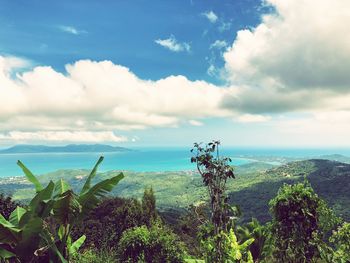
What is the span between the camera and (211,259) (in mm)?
9867

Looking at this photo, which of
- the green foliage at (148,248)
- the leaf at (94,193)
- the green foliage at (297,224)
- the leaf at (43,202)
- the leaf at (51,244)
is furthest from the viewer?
the green foliage at (148,248)

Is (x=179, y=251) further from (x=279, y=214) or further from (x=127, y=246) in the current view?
(x=279, y=214)

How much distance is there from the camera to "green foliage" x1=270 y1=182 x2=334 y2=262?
9953mm

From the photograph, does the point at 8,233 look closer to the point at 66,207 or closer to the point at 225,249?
the point at 66,207

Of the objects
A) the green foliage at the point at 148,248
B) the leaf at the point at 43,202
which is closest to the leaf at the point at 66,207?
the leaf at the point at 43,202

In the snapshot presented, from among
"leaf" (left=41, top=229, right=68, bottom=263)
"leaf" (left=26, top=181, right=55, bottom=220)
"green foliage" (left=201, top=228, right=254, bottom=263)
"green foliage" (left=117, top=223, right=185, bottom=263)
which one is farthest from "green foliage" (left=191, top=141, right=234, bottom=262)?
"green foliage" (left=117, top=223, right=185, bottom=263)

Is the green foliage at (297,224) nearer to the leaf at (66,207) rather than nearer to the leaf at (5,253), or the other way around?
the leaf at (66,207)

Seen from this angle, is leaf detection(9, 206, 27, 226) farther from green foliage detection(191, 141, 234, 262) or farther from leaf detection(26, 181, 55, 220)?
green foliage detection(191, 141, 234, 262)

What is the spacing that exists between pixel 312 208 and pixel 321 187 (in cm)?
11921

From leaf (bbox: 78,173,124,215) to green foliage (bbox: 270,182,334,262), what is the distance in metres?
5.08

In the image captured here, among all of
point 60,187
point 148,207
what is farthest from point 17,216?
point 148,207

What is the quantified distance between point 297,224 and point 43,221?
7277 mm

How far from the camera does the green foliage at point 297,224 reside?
9.95 meters

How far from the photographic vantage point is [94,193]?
9.19 metres
